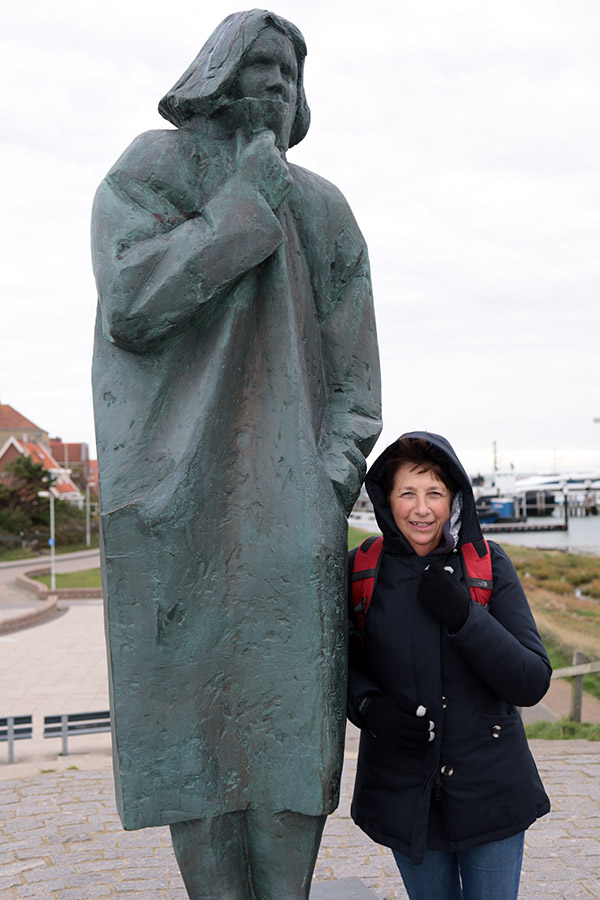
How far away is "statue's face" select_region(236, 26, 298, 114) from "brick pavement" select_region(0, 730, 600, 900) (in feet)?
12.8

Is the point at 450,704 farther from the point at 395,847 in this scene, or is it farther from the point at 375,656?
the point at 395,847

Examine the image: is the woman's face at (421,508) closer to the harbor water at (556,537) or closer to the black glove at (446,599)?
the black glove at (446,599)

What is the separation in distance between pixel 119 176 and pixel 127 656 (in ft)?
4.21

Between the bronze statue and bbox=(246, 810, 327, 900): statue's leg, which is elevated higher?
the bronze statue

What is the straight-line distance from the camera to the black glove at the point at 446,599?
2.43 metres

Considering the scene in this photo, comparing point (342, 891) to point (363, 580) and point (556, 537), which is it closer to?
point (363, 580)

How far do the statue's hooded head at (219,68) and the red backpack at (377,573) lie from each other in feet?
4.49

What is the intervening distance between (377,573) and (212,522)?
Result: 23.5 inches

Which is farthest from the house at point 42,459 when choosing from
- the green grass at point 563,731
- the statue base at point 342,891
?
the statue base at point 342,891

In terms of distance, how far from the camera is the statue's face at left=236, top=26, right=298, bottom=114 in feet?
7.68

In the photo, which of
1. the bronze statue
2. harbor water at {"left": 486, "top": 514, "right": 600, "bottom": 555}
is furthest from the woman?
harbor water at {"left": 486, "top": 514, "right": 600, "bottom": 555}

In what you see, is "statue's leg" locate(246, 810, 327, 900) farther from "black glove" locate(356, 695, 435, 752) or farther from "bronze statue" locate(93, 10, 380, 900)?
"black glove" locate(356, 695, 435, 752)

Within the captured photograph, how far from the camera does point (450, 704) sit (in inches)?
101

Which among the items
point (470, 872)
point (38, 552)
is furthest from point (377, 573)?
point (38, 552)
